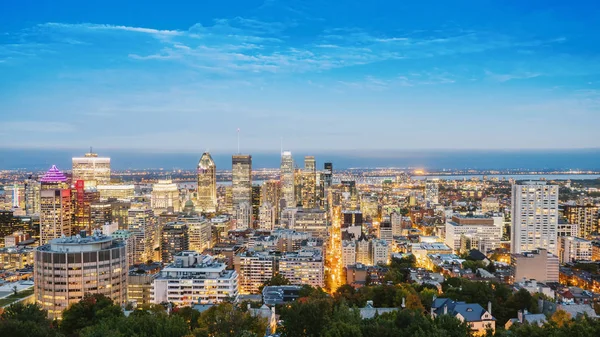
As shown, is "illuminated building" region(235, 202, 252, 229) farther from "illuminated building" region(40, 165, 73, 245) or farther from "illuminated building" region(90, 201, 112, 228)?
"illuminated building" region(40, 165, 73, 245)

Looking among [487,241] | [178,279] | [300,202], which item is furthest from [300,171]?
[178,279]

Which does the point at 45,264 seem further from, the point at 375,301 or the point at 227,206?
the point at 227,206

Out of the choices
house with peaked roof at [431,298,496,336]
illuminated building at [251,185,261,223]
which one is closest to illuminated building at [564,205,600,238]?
house with peaked roof at [431,298,496,336]

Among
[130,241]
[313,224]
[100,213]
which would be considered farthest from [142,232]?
[313,224]

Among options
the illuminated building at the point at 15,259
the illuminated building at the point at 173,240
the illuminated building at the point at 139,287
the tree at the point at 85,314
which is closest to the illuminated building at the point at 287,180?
the illuminated building at the point at 173,240

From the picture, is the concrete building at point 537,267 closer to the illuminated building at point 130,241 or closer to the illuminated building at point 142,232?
the illuminated building at point 130,241

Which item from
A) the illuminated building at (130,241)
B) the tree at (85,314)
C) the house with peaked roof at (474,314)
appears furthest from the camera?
the illuminated building at (130,241)
